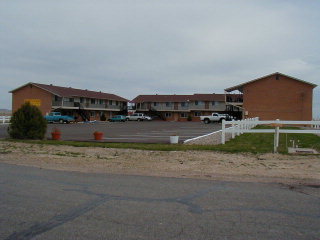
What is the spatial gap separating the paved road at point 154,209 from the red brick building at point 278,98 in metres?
44.6

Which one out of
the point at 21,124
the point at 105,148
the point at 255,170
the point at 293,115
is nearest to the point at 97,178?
the point at 255,170

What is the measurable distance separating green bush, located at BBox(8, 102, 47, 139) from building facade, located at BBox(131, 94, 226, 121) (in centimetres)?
5979

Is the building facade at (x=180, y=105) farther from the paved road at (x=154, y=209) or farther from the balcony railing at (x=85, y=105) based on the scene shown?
the paved road at (x=154, y=209)

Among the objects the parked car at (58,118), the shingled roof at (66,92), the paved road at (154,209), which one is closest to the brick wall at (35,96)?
the shingled roof at (66,92)

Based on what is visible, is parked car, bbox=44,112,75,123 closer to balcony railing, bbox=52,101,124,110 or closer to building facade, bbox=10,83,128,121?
building facade, bbox=10,83,128,121

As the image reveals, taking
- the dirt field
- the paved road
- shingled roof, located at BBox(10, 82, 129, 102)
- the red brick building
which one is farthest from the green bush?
shingled roof, located at BBox(10, 82, 129, 102)

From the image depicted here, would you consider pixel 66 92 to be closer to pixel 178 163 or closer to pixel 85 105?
pixel 85 105

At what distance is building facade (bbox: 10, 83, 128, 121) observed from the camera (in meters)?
62.4

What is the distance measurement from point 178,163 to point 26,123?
37.8 feet

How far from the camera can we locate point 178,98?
82250mm

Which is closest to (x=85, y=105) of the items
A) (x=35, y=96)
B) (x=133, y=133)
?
(x=35, y=96)

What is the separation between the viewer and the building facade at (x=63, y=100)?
62375mm

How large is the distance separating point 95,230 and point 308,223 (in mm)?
3084

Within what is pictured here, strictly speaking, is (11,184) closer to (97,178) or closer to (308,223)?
(97,178)
